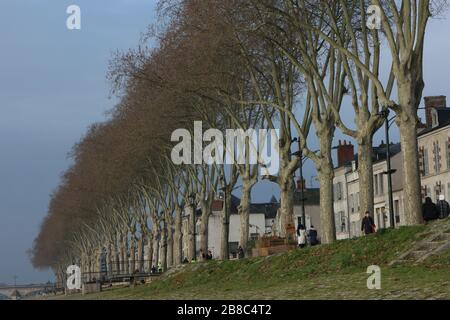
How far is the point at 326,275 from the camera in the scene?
32.6 metres

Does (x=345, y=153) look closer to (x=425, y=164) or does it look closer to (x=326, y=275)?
(x=425, y=164)

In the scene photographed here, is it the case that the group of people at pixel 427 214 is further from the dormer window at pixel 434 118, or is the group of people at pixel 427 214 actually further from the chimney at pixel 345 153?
the chimney at pixel 345 153

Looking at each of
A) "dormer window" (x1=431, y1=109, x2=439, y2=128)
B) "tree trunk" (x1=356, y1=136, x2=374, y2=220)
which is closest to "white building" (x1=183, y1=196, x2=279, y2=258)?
"dormer window" (x1=431, y1=109, x2=439, y2=128)

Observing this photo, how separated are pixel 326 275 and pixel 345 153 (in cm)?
6760

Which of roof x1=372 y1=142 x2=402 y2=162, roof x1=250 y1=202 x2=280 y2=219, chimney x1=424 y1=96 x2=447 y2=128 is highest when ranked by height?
chimney x1=424 y1=96 x2=447 y2=128


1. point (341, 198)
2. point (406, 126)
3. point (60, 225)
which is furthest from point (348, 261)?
point (60, 225)

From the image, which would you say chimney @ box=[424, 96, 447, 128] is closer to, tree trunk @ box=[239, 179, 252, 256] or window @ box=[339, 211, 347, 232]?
window @ box=[339, 211, 347, 232]

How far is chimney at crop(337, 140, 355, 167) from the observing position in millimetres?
99188

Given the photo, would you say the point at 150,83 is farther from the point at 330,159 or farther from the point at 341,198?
the point at 341,198

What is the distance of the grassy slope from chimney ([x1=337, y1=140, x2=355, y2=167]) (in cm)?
5140

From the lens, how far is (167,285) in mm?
46844

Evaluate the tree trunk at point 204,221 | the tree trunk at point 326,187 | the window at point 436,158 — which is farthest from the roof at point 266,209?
the tree trunk at point 326,187

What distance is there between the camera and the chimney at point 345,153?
9919cm

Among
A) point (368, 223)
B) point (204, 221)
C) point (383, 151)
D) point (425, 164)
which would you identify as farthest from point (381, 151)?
point (368, 223)
